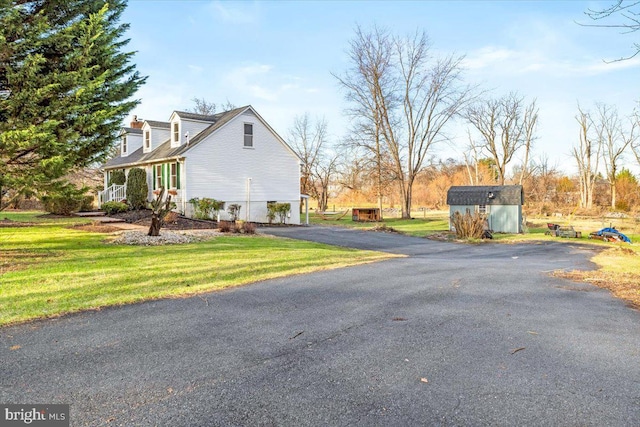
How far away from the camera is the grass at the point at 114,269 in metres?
5.33

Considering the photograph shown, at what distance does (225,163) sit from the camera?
21.6 m

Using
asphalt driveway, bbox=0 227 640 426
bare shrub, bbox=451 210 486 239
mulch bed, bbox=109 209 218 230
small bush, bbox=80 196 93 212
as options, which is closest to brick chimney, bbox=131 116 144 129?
small bush, bbox=80 196 93 212

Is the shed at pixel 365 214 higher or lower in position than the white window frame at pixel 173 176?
lower

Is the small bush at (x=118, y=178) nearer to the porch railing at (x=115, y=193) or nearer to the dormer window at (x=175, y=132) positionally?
the porch railing at (x=115, y=193)

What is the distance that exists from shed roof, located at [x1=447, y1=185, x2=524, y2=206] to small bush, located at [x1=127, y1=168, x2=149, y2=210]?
2060 cm

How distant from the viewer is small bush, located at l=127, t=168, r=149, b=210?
21.9 m

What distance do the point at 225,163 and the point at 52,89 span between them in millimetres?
14001

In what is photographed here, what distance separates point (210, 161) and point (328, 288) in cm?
1629

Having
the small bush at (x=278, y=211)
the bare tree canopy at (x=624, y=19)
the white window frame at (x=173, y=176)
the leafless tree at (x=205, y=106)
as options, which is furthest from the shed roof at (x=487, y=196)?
the leafless tree at (x=205, y=106)

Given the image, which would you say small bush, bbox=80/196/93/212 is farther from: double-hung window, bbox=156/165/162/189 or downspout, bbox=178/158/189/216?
downspout, bbox=178/158/189/216

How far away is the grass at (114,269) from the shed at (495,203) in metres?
19.5

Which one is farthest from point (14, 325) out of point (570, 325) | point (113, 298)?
point (570, 325)

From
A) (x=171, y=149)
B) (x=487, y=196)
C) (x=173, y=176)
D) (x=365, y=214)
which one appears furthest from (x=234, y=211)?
(x=487, y=196)

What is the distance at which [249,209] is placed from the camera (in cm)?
2255
